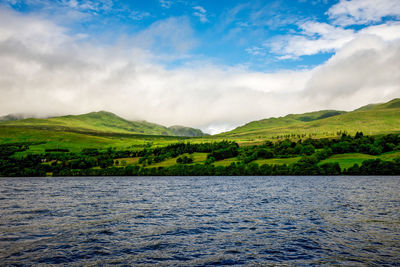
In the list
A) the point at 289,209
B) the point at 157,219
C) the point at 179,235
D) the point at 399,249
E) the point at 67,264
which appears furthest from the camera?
the point at 289,209

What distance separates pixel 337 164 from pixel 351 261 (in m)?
172

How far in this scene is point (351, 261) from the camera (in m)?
23.9

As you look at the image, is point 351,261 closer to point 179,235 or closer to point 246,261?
point 246,261

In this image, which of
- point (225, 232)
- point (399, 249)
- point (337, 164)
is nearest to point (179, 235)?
point (225, 232)

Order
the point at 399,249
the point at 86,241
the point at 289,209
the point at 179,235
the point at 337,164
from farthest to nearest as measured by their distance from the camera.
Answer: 1. the point at 337,164
2. the point at 289,209
3. the point at 179,235
4. the point at 86,241
5. the point at 399,249

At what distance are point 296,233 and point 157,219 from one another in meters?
19.2

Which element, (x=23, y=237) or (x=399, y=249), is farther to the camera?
(x=23, y=237)

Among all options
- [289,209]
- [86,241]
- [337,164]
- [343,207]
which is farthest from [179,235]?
[337,164]

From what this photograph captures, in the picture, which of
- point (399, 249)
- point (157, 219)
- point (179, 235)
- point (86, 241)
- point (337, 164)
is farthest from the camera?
point (337, 164)

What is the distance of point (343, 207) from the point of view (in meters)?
52.4

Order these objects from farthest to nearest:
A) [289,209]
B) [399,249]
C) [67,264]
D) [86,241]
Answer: [289,209] < [86,241] < [399,249] < [67,264]

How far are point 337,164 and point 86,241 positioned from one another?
177576 millimetres

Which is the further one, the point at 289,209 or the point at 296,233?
the point at 289,209

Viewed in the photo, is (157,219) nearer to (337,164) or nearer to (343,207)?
(343,207)
